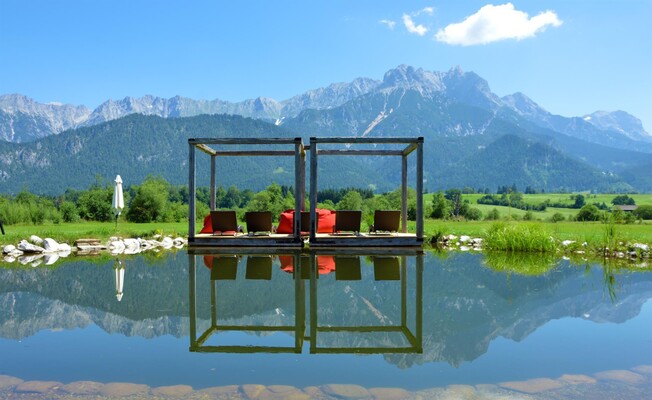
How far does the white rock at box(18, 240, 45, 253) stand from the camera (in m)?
10.7

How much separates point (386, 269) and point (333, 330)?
3.75 m

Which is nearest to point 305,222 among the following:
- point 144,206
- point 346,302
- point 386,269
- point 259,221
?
point 259,221

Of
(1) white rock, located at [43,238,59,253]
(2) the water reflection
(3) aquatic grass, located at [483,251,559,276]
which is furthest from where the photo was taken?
(1) white rock, located at [43,238,59,253]

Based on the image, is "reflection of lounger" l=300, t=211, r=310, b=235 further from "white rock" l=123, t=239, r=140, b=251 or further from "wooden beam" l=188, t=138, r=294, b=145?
"white rock" l=123, t=239, r=140, b=251

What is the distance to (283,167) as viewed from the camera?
13125cm

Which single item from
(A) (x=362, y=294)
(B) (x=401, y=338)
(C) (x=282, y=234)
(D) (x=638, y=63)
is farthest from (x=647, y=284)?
(D) (x=638, y=63)

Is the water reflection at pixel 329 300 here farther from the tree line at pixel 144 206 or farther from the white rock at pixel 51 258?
the tree line at pixel 144 206

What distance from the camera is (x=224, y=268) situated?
26.7ft

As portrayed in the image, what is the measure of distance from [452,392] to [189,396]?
58.7 inches

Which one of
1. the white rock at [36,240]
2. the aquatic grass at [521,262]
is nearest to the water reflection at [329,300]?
the aquatic grass at [521,262]

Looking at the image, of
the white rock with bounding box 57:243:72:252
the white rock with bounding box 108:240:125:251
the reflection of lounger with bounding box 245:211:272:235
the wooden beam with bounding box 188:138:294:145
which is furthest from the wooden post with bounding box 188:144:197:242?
the white rock with bounding box 57:243:72:252

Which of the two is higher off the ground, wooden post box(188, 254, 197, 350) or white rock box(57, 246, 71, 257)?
wooden post box(188, 254, 197, 350)

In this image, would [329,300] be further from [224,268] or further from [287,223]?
[287,223]

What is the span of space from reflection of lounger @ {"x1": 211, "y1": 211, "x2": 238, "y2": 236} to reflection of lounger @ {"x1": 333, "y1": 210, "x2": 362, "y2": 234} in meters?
2.18
